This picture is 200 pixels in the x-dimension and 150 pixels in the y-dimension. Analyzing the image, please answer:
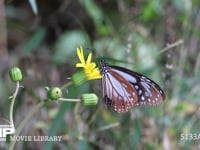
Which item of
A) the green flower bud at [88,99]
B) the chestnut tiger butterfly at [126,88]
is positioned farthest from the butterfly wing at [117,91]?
the green flower bud at [88,99]

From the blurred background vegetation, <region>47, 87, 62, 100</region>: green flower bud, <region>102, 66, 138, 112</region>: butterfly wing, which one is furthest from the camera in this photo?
the blurred background vegetation

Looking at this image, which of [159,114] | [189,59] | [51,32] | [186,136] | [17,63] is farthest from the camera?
[51,32]

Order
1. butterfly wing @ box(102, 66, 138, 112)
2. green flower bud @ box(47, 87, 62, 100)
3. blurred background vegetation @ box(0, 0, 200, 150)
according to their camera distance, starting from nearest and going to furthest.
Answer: green flower bud @ box(47, 87, 62, 100), butterfly wing @ box(102, 66, 138, 112), blurred background vegetation @ box(0, 0, 200, 150)

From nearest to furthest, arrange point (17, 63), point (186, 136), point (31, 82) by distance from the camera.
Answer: point (186, 136) → point (31, 82) → point (17, 63)

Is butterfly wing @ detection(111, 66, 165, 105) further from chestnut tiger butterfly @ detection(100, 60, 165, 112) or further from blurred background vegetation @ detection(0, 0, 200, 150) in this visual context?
blurred background vegetation @ detection(0, 0, 200, 150)

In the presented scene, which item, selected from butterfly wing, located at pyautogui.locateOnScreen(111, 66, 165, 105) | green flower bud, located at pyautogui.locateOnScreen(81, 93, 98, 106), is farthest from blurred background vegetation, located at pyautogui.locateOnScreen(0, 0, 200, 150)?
green flower bud, located at pyautogui.locateOnScreen(81, 93, 98, 106)

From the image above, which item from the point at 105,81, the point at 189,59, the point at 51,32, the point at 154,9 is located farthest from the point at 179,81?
the point at 51,32

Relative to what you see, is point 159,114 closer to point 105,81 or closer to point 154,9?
point 154,9
